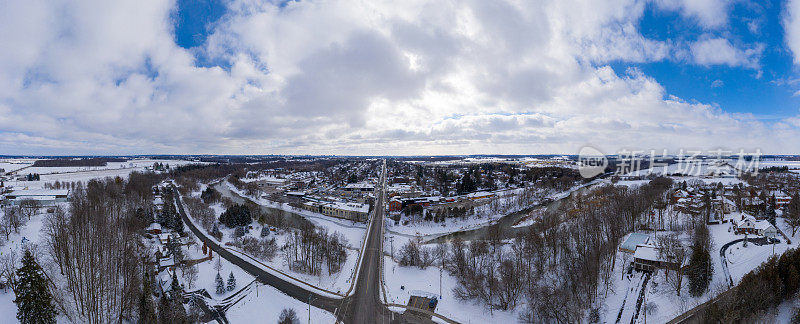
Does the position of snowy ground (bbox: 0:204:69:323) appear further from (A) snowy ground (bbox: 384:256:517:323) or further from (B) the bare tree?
(A) snowy ground (bbox: 384:256:517:323)

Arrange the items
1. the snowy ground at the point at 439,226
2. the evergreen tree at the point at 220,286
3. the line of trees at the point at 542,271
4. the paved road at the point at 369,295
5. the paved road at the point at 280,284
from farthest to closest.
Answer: the snowy ground at the point at 439,226, the evergreen tree at the point at 220,286, the paved road at the point at 280,284, the paved road at the point at 369,295, the line of trees at the point at 542,271

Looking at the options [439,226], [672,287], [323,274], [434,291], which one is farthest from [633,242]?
[323,274]

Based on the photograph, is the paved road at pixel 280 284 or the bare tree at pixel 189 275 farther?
the bare tree at pixel 189 275

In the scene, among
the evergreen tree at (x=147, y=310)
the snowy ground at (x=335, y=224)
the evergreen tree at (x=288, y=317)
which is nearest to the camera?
the evergreen tree at (x=147, y=310)

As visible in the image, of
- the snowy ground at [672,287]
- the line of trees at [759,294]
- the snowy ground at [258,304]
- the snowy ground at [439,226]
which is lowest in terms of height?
the snowy ground at [439,226]

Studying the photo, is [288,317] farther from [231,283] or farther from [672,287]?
[672,287]

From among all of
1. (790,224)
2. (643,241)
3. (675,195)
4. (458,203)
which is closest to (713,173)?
(675,195)

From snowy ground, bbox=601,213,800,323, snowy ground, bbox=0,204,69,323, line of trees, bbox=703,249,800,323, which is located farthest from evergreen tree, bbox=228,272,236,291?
line of trees, bbox=703,249,800,323

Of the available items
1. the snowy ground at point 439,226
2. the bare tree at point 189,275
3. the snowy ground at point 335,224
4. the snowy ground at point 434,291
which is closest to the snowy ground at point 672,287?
the snowy ground at point 434,291

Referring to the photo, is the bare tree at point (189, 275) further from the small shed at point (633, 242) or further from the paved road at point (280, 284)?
the small shed at point (633, 242)
